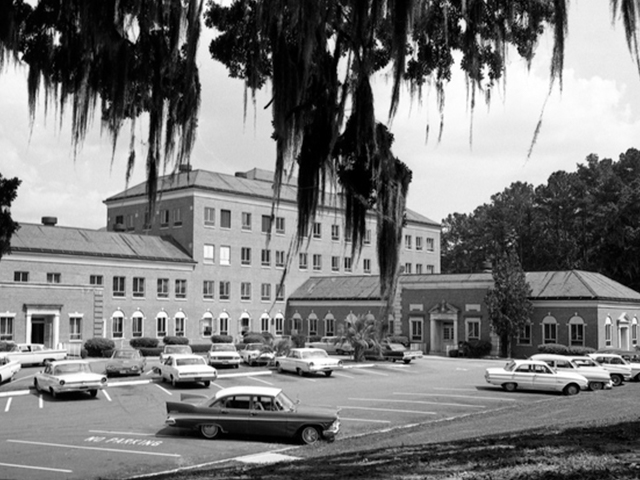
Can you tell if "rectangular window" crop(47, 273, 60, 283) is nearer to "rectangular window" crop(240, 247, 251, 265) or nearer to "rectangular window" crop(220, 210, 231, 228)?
"rectangular window" crop(220, 210, 231, 228)

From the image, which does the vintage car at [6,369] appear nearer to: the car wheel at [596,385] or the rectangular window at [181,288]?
the car wheel at [596,385]

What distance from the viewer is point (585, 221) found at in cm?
8162

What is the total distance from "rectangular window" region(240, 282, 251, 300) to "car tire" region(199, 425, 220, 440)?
49.6m

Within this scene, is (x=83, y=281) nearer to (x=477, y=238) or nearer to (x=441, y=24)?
(x=441, y=24)

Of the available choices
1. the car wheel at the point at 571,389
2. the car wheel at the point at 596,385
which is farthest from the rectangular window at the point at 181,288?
the car wheel at the point at 571,389

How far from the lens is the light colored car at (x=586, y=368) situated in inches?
1309

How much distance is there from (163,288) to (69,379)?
3550 cm

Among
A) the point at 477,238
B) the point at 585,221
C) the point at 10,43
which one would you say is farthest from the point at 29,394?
the point at 477,238

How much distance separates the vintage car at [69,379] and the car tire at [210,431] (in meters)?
9.55

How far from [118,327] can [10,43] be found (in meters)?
52.3

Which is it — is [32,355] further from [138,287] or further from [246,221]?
[246,221]

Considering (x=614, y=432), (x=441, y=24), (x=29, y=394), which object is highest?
(x=441, y=24)

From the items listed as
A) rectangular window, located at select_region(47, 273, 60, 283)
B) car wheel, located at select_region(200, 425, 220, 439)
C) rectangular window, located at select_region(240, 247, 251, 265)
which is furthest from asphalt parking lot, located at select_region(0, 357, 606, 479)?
rectangular window, located at select_region(240, 247, 251, 265)

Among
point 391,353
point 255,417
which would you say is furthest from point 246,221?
point 255,417
